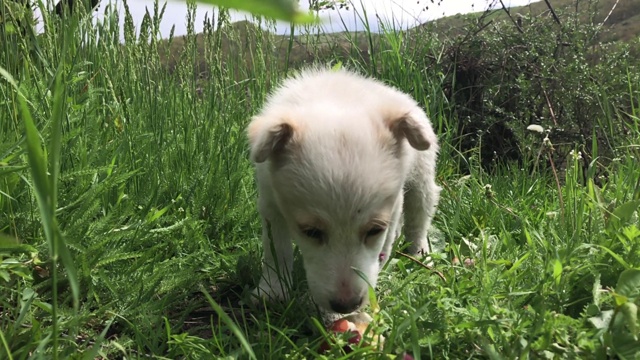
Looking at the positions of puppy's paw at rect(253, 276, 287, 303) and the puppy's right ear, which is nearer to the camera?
the puppy's right ear

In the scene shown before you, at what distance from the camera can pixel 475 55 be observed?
5.67m

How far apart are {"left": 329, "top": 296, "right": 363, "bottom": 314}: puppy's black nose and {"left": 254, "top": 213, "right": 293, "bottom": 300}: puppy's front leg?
0.39 meters

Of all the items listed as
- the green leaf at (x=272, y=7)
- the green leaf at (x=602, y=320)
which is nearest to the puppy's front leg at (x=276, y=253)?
the green leaf at (x=602, y=320)

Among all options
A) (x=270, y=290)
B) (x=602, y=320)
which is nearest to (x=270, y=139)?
(x=270, y=290)

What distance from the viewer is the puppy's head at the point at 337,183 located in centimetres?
187

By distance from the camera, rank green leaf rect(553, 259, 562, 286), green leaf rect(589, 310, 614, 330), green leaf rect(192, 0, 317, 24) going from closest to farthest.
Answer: green leaf rect(192, 0, 317, 24), green leaf rect(589, 310, 614, 330), green leaf rect(553, 259, 562, 286)

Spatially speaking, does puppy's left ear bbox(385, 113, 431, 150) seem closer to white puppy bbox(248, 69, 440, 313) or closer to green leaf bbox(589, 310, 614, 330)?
white puppy bbox(248, 69, 440, 313)

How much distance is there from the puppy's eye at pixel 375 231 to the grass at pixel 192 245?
19cm

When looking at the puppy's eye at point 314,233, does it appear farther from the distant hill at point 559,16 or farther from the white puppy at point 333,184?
the distant hill at point 559,16

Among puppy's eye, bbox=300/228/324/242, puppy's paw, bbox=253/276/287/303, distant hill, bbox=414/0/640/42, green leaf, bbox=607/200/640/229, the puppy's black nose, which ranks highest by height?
distant hill, bbox=414/0/640/42

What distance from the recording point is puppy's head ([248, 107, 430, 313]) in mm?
1869

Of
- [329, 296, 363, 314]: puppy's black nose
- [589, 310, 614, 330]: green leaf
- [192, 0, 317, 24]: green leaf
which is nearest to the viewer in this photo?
[192, 0, 317, 24]: green leaf

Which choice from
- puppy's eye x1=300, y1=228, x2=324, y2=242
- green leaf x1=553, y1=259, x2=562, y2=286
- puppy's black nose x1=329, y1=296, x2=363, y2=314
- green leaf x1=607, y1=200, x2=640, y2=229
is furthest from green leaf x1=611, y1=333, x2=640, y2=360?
puppy's eye x1=300, y1=228, x2=324, y2=242

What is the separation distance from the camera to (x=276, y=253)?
2.31 m
